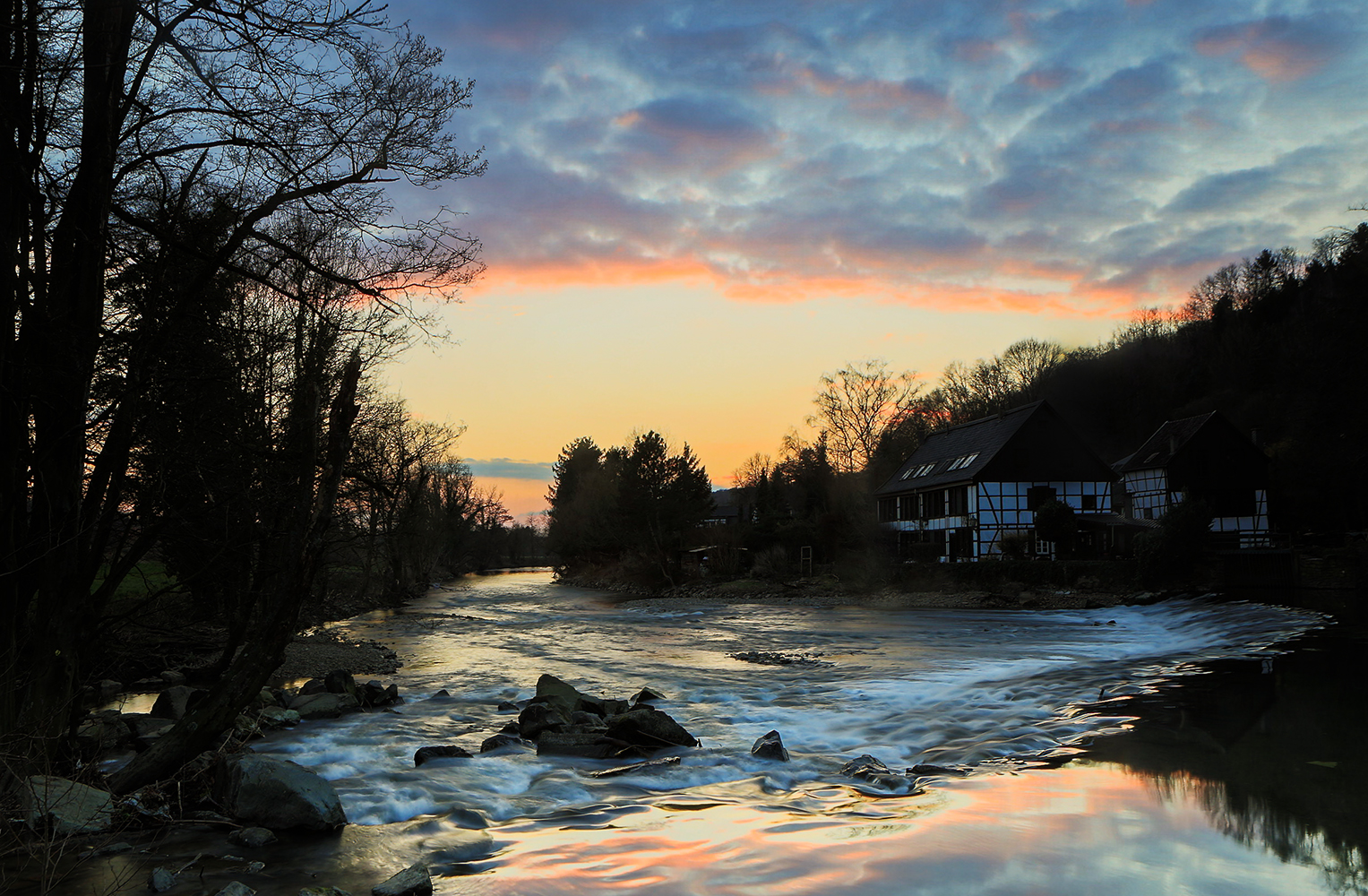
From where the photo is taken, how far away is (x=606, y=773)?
9.85 meters

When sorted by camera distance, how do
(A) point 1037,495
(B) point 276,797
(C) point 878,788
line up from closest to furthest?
(B) point 276,797, (C) point 878,788, (A) point 1037,495

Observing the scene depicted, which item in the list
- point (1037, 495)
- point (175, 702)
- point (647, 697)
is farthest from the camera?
point (1037, 495)

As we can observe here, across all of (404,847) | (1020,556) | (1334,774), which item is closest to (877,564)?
(1020,556)

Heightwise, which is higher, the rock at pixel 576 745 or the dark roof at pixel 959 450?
the dark roof at pixel 959 450

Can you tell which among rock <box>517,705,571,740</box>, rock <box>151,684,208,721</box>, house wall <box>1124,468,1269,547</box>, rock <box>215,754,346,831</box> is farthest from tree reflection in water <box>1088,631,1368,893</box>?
house wall <box>1124,468,1269,547</box>

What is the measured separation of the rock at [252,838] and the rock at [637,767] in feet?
11.3

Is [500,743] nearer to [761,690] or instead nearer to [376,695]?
[376,695]

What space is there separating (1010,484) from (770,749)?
40.3 metres

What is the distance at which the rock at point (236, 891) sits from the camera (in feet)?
18.6

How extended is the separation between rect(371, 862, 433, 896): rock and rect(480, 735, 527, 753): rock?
4.68m

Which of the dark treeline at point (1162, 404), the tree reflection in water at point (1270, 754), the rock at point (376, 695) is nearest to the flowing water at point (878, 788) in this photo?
the tree reflection in water at point (1270, 754)

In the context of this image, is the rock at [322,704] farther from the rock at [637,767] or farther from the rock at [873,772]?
the rock at [873,772]

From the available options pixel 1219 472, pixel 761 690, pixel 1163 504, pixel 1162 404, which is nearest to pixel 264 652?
pixel 761 690

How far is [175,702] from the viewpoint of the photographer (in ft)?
39.9
